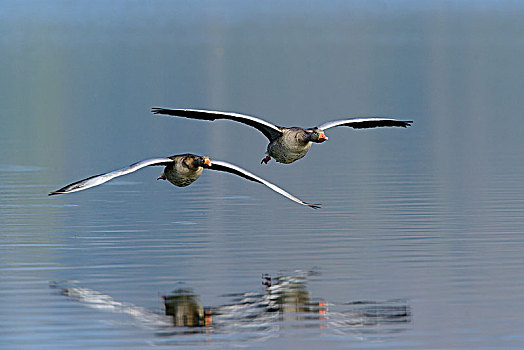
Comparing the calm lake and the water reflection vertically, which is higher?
the calm lake

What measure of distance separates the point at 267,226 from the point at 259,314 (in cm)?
942

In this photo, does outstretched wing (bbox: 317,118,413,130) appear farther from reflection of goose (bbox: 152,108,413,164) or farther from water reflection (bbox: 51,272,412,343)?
water reflection (bbox: 51,272,412,343)

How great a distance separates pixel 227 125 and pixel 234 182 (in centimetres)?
2132

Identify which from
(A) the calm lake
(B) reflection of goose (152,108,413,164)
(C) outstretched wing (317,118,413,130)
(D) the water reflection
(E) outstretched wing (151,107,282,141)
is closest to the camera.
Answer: (D) the water reflection

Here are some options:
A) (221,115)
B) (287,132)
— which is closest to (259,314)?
(221,115)

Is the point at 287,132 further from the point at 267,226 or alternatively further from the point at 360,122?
the point at 267,226

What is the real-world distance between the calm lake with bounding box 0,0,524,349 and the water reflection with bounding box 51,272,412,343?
0.05 m

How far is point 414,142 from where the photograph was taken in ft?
191

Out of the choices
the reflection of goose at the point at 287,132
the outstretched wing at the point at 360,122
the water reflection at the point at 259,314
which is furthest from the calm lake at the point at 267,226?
the outstretched wing at the point at 360,122

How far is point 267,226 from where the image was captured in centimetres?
3519

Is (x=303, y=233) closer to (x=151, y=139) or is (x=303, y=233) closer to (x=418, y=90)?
(x=151, y=139)

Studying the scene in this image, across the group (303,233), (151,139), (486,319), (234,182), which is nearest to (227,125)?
(151,139)

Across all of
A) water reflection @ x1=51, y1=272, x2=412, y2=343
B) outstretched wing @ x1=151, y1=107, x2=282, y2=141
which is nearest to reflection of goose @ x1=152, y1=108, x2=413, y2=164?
outstretched wing @ x1=151, y1=107, x2=282, y2=141

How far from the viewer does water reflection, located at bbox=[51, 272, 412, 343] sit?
24812 millimetres
